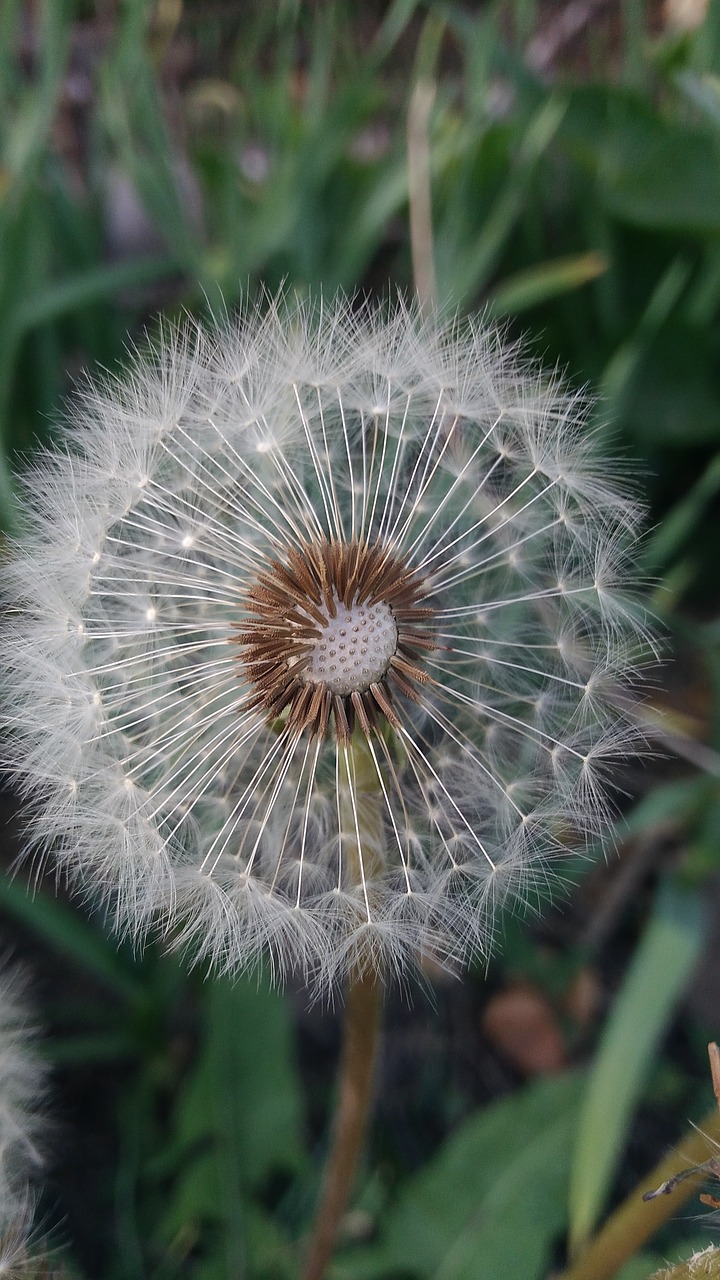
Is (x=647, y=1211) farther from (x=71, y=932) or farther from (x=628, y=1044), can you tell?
(x=71, y=932)

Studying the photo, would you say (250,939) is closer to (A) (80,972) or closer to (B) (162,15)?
(A) (80,972)

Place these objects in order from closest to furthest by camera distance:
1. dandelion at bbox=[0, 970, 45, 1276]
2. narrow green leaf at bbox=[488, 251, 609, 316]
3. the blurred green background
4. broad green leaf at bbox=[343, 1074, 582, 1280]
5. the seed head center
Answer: the seed head center → dandelion at bbox=[0, 970, 45, 1276] → broad green leaf at bbox=[343, 1074, 582, 1280] → the blurred green background → narrow green leaf at bbox=[488, 251, 609, 316]

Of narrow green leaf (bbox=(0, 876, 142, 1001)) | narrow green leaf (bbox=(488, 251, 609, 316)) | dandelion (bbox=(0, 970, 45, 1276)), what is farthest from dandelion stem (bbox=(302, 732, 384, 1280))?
narrow green leaf (bbox=(488, 251, 609, 316))

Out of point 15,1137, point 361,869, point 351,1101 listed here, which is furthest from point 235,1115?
Answer: point 361,869

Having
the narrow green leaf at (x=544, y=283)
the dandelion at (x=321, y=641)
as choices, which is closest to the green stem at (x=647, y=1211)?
the dandelion at (x=321, y=641)

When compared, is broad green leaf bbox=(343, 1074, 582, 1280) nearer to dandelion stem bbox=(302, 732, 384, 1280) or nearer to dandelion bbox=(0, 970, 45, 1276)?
dandelion stem bbox=(302, 732, 384, 1280)

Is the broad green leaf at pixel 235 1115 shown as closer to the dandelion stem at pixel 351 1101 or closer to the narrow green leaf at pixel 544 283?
the dandelion stem at pixel 351 1101

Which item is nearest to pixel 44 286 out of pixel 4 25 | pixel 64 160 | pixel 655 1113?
pixel 4 25
